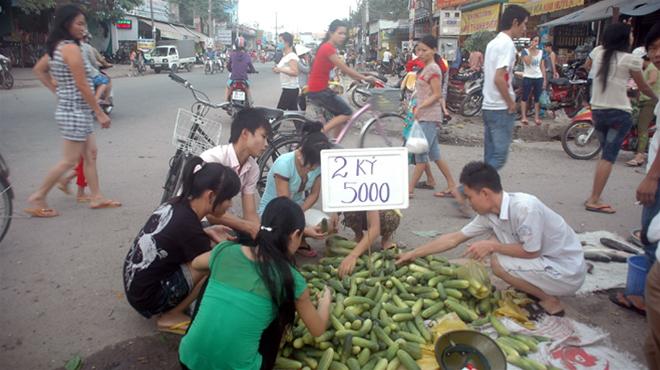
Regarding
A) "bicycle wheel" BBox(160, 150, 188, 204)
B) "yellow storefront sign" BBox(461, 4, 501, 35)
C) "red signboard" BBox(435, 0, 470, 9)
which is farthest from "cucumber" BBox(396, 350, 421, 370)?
"red signboard" BBox(435, 0, 470, 9)

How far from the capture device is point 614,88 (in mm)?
5250

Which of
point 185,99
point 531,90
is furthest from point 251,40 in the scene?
point 531,90

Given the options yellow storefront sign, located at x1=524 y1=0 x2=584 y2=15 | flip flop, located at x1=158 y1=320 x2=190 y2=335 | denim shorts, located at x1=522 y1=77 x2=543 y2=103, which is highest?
yellow storefront sign, located at x1=524 y1=0 x2=584 y2=15

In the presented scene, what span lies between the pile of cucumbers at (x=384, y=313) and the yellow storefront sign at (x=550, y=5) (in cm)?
1218

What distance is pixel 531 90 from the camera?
1084 cm

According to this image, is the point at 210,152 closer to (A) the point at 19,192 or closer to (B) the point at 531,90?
(A) the point at 19,192

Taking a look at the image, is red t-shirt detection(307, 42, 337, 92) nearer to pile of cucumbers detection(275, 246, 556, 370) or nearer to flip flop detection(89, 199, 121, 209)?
flip flop detection(89, 199, 121, 209)

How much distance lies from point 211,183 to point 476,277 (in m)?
1.85

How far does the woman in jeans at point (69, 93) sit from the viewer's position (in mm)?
4648

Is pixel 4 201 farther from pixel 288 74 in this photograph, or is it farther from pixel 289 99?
pixel 289 99

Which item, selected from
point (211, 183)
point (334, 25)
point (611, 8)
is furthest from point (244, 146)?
point (611, 8)

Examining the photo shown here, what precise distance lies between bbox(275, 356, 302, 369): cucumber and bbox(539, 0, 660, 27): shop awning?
1082 centimetres

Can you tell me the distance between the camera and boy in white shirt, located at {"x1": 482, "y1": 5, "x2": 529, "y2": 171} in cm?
482

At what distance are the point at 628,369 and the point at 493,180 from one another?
1.31m
